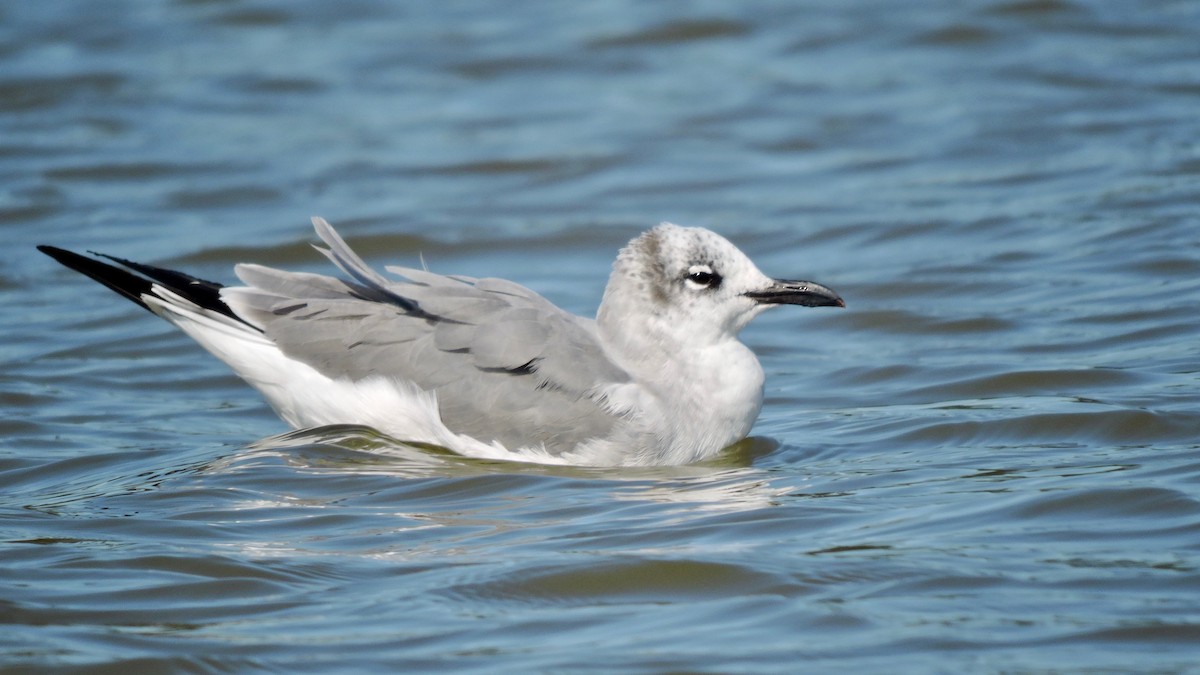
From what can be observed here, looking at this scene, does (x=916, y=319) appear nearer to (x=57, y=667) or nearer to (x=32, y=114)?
(x=57, y=667)

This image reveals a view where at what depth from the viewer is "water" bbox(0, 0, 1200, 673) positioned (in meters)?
4.51

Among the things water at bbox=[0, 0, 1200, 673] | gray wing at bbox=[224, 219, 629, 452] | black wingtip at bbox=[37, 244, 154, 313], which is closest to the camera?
water at bbox=[0, 0, 1200, 673]

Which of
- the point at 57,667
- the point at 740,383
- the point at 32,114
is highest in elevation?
the point at 32,114

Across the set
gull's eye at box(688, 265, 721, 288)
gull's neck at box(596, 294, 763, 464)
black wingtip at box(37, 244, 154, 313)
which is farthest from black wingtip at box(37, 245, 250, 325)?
gull's eye at box(688, 265, 721, 288)

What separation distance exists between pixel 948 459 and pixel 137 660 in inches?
126

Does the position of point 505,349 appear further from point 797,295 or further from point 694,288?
point 797,295

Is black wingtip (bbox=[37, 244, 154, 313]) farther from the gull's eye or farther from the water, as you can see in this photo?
the gull's eye

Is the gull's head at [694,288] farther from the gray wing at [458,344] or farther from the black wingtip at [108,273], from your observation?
the black wingtip at [108,273]

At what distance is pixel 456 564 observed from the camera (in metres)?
4.92

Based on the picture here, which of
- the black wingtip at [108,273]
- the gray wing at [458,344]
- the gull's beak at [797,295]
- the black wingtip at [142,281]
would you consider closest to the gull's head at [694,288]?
the gull's beak at [797,295]

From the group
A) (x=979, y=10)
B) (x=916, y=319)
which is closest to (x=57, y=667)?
(x=916, y=319)

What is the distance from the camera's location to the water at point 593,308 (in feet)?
14.8

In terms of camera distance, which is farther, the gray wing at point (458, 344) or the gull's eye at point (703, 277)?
the gull's eye at point (703, 277)

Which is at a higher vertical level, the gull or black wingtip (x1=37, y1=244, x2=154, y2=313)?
black wingtip (x1=37, y1=244, x2=154, y2=313)
